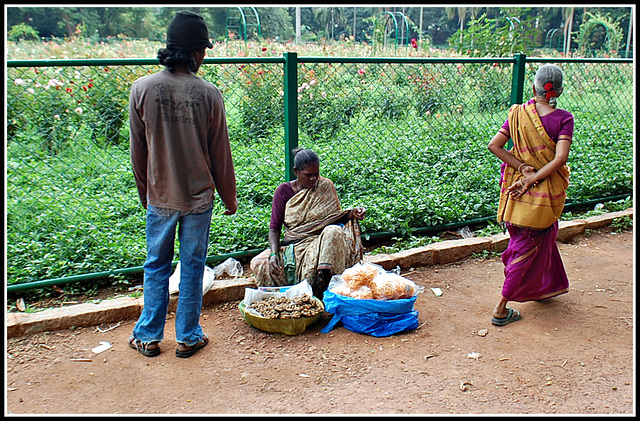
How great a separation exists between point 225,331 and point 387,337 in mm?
1071

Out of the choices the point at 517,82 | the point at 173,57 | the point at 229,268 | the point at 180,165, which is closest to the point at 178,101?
the point at 173,57

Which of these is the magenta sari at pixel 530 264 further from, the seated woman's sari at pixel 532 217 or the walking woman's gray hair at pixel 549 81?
the walking woman's gray hair at pixel 549 81

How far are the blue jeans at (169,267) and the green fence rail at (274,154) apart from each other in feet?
3.03

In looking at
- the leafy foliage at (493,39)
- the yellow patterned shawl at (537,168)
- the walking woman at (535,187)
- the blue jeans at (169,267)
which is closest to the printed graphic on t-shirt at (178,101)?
the blue jeans at (169,267)

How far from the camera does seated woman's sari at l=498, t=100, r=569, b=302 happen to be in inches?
133

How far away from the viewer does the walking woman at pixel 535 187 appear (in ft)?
10.9

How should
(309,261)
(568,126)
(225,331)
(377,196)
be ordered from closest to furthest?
(568,126)
(225,331)
(309,261)
(377,196)

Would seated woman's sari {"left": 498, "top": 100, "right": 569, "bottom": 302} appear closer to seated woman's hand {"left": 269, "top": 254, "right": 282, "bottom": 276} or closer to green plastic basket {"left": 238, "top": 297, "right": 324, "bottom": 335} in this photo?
green plastic basket {"left": 238, "top": 297, "right": 324, "bottom": 335}

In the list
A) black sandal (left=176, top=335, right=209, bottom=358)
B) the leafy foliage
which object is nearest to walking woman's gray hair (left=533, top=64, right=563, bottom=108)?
black sandal (left=176, top=335, right=209, bottom=358)

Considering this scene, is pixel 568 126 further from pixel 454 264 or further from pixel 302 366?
pixel 302 366

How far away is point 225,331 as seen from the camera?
3512 mm

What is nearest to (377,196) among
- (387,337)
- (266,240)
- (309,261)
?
(266,240)

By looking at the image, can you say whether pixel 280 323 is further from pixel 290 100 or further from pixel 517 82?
pixel 517 82

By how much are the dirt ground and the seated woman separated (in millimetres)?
363
